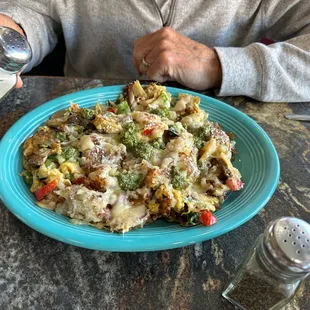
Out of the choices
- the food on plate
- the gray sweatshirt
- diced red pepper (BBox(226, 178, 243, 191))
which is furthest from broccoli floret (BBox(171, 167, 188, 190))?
the gray sweatshirt

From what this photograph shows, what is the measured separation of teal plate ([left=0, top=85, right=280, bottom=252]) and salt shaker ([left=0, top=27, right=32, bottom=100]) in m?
0.13

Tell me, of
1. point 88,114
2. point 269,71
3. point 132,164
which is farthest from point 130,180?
point 269,71

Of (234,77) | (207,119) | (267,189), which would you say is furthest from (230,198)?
(234,77)

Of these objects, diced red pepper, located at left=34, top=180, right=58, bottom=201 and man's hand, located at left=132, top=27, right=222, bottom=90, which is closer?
diced red pepper, located at left=34, top=180, right=58, bottom=201

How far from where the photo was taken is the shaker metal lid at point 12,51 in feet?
3.40

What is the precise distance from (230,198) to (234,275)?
0.20 m

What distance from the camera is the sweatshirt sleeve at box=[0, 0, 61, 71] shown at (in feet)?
4.65

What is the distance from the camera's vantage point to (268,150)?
3.45 feet

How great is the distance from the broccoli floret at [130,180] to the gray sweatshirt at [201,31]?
562 mm

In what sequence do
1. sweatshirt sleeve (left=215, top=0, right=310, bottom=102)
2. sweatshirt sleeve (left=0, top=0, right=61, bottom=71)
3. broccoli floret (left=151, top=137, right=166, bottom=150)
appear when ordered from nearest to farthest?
broccoli floret (left=151, top=137, right=166, bottom=150) < sweatshirt sleeve (left=215, top=0, right=310, bottom=102) < sweatshirt sleeve (left=0, top=0, right=61, bottom=71)

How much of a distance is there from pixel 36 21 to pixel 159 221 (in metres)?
1.00

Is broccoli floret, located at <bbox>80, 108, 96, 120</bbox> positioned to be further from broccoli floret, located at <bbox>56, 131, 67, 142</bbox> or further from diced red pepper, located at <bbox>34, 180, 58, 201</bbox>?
diced red pepper, located at <bbox>34, 180, 58, 201</bbox>

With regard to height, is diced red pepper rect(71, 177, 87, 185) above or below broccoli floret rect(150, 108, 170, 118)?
below

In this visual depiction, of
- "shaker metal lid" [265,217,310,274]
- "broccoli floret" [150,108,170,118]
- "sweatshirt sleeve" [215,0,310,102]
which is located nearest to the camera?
"shaker metal lid" [265,217,310,274]
